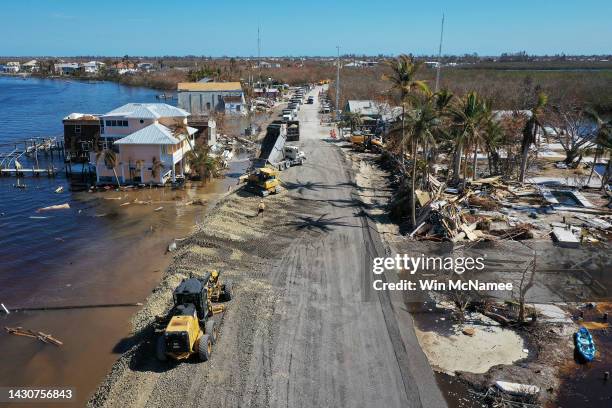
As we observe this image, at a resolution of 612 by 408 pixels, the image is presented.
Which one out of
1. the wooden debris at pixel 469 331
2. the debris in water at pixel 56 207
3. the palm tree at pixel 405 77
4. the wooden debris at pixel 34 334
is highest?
the palm tree at pixel 405 77

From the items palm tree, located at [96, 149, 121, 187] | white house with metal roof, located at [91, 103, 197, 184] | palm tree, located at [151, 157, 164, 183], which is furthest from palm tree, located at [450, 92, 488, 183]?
palm tree, located at [96, 149, 121, 187]

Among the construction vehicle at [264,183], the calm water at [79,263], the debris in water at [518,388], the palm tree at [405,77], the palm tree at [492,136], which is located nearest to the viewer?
the debris in water at [518,388]

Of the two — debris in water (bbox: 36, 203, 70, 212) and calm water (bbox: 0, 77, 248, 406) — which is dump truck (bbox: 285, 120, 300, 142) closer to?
calm water (bbox: 0, 77, 248, 406)

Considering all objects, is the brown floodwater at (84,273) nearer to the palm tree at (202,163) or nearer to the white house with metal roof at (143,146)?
the white house with metal roof at (143,146)

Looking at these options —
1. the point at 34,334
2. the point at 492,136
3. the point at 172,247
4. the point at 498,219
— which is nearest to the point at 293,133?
the point at 492,136

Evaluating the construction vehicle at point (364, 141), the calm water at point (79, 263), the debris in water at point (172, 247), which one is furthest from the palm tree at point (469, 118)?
the debris in water at point (172, 247)

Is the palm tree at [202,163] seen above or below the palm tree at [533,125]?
below

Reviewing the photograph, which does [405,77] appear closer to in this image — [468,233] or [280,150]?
[468,233]

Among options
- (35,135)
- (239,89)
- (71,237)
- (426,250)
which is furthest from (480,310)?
(239,89)
